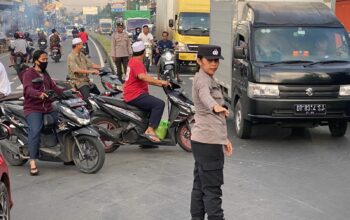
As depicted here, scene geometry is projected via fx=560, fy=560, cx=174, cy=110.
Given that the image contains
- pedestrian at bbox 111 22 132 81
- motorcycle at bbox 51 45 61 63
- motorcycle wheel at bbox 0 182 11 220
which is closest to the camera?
motorcycle wheel at bbox 0 182 11 220

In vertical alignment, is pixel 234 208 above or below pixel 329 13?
below

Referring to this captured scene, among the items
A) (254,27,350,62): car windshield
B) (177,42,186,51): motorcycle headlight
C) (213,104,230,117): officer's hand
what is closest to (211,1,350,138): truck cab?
(254,27,350,62): car windshield

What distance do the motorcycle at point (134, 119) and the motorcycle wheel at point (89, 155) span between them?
886mm

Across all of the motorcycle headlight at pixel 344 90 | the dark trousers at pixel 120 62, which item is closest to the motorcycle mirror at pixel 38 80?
the motorcycle headlight at pixel 344 90

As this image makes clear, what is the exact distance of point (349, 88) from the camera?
886 cm

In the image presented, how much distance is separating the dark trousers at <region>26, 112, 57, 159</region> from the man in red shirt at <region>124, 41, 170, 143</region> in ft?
4.81

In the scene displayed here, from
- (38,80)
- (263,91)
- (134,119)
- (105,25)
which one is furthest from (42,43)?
(105,25)

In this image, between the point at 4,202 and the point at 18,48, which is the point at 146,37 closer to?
the point at 18,48

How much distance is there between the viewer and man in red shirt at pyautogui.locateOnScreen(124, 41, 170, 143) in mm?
8086

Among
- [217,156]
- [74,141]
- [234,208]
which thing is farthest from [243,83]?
[217,156]

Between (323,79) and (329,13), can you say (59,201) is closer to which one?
(323,79)

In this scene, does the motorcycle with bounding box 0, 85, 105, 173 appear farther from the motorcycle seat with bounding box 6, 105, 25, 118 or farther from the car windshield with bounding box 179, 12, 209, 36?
the car windshield with bounding box 179, 12, 209, 36

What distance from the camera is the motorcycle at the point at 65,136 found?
729 cm

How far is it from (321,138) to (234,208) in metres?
4.20
